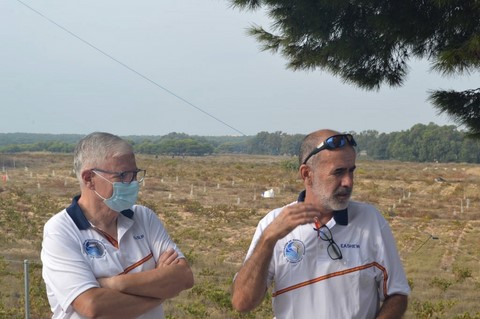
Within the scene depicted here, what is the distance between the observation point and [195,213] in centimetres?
2659

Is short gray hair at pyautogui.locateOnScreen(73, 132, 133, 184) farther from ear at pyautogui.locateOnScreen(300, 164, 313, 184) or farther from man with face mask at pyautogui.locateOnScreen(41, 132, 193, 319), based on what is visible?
ear at pyautogui.locateOnScreen(300, 164, 313, 184)

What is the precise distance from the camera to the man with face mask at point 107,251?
2223mm

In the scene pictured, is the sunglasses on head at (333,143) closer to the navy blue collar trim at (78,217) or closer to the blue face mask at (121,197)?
the blue face mask at (121,197)

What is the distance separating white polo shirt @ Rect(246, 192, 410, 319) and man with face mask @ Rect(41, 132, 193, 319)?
1.26 ft

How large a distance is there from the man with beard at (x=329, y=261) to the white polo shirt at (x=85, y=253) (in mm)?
390

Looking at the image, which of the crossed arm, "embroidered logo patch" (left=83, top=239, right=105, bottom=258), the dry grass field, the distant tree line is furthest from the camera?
the distant tree line

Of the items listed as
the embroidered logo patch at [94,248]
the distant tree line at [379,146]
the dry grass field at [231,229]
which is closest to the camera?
the embroidered logo patch at [94,248]

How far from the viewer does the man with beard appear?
221cm

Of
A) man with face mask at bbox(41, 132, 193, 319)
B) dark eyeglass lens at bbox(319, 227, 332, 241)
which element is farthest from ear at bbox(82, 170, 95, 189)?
dark eyeglass lens at bbox(319, 227, 332, 241)

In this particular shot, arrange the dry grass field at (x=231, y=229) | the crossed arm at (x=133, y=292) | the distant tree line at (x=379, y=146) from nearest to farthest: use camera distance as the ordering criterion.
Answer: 1. the crossed arm at (x=133, y=292)
2. the dry grass field at (x=231, y=229)
3. the distant tree line at (x=379, y=146)

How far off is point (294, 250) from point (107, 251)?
0.66m

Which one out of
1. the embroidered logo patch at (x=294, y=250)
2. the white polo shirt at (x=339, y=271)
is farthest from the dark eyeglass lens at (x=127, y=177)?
the embroidered logo patch at (x=294, y=250)

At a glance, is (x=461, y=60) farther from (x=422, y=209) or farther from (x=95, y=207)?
(x=422, y=209)

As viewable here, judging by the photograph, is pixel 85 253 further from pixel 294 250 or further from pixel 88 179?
pixel 294 250
